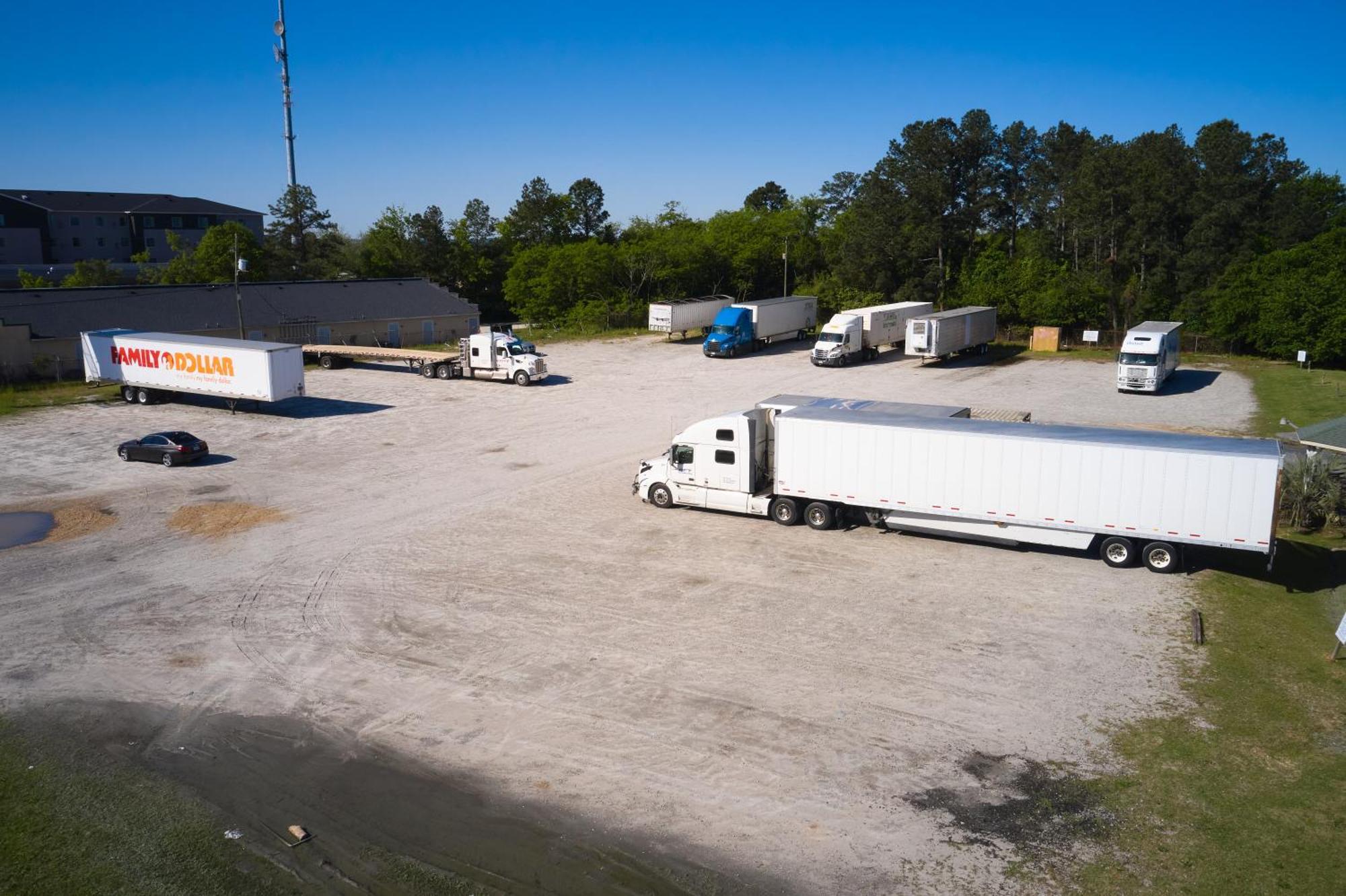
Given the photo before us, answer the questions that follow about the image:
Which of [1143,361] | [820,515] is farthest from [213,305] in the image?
[1143,361]

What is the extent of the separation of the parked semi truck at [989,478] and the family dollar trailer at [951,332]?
89.9ft

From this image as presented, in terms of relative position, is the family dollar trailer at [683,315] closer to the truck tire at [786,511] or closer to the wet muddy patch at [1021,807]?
the truck tire at [786,511]

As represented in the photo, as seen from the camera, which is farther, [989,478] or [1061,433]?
[989,478]

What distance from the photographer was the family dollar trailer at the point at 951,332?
52125 millimetres

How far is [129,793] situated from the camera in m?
13.3

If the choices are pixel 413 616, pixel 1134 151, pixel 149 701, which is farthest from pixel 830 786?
pixel 1134 151

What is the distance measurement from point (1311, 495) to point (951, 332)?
1202 inches

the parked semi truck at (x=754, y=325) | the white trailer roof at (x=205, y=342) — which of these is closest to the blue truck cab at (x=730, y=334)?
the parked semi truck at (x=754, y=325)

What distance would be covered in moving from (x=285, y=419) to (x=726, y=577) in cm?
2626

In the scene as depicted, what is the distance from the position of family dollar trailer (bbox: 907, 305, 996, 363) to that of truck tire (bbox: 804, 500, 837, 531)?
98.2ft

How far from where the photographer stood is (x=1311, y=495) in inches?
957

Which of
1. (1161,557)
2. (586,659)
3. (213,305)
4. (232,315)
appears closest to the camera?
(586,659)

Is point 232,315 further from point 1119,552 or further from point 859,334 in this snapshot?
point 1119,552

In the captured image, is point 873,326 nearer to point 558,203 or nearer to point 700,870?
point 700,870
